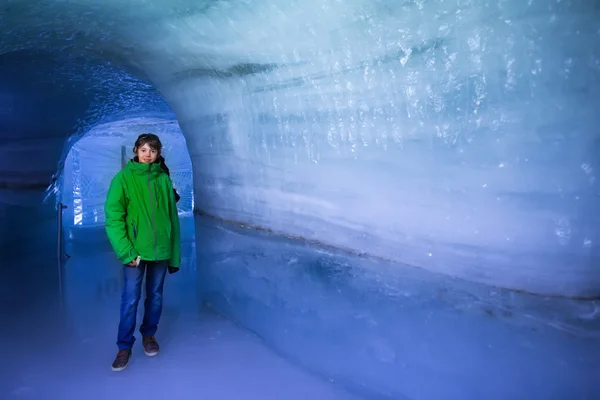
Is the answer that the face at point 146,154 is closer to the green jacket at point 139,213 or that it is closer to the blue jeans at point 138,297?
the green jacket at point 139,213

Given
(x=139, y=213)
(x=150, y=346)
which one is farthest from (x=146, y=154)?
(x=150, y=346)

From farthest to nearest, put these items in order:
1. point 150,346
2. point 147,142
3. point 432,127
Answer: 1. point 150,346
2. point 147,142
3. point 432,127

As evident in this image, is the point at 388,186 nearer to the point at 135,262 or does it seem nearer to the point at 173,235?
the point at 173,235

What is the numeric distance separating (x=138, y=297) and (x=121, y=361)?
0.39 m

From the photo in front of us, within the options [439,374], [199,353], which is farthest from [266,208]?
[439,374]

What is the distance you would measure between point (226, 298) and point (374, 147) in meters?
1.85

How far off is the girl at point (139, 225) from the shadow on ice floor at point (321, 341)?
0.40 meters

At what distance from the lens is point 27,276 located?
4629 millimetres

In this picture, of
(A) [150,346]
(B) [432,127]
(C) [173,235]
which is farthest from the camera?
(A) [150,346]

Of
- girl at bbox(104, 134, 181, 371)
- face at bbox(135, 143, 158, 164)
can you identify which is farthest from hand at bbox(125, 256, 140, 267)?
face at bbox(135, 143, 158, 164)

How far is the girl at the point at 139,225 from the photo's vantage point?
231 cm

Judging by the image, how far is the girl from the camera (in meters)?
2.31

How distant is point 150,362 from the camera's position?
2602mm

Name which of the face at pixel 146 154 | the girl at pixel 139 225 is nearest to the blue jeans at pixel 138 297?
the girl at pixel 139 225
